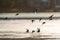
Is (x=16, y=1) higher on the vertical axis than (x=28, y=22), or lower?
higher

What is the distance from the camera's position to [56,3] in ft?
3.62

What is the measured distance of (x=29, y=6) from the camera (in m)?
1.11

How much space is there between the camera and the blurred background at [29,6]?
3.60 ft

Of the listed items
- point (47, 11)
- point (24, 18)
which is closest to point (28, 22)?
point (24, 18)

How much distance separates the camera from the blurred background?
1099 mm

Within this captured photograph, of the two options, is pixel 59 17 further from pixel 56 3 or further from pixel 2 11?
pixel 2 11

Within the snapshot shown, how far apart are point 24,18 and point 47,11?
18cm

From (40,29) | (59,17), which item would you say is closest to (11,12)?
(40,29)

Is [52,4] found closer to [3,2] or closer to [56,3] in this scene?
[56,3]

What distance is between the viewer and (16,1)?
1.11 metres

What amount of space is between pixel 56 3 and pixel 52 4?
0.10ft

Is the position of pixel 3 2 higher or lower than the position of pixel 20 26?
higher

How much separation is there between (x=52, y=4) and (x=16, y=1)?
0.27m

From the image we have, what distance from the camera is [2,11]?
1.11m
